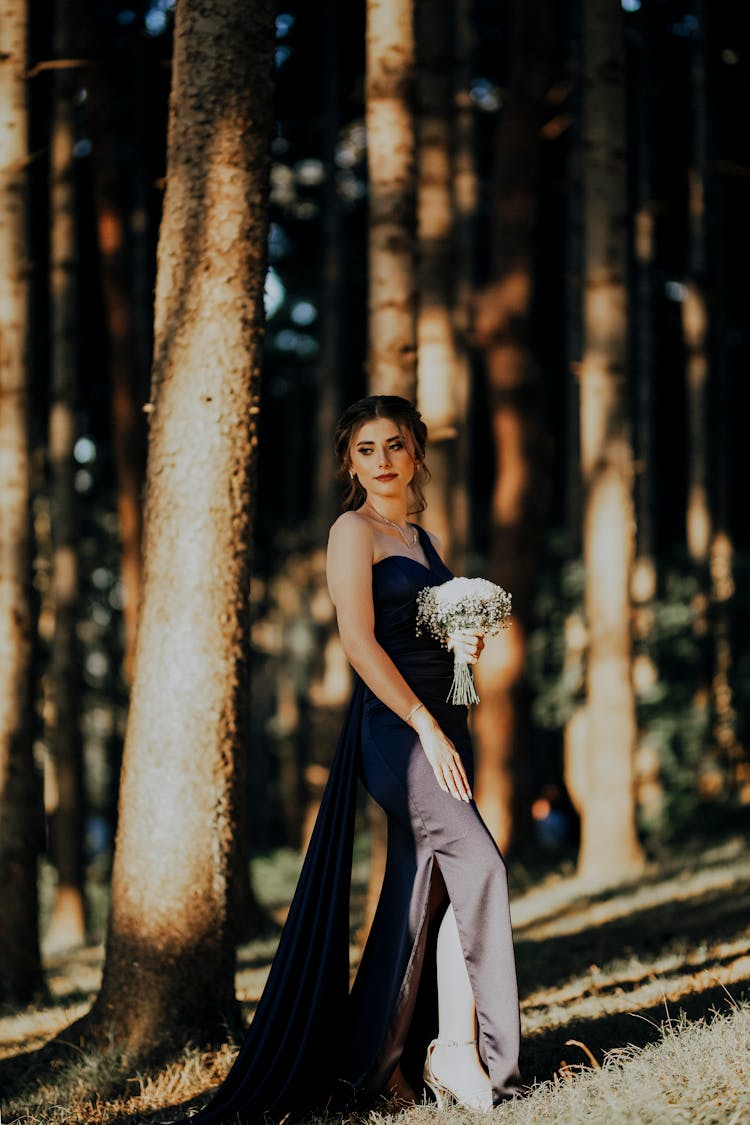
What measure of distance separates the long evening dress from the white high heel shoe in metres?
0.08

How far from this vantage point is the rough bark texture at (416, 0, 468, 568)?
10.5 meters

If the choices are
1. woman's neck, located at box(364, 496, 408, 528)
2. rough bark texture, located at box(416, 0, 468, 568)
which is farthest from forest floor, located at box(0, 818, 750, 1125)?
rough bark texture, located at box(416, 0, 468, 568)

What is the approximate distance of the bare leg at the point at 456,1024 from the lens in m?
4.98

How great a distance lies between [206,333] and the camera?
20.2 feet

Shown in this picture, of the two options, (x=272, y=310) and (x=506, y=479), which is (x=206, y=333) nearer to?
Result: (x=506, y=479)

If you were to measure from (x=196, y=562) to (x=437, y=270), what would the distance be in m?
5.72

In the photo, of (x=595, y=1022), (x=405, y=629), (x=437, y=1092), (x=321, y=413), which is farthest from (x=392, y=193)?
(x=321, y=413)

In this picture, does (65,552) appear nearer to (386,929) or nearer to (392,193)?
(392,193)

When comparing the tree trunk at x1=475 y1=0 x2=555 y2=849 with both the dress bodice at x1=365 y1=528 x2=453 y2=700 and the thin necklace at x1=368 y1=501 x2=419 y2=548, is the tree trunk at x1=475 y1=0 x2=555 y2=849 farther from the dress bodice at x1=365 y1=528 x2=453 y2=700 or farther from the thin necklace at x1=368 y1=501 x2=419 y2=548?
the dress bodice at x1=365 y1=528 x2=453 y2=700

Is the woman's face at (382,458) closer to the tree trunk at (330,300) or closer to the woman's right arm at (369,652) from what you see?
the woman's right arm at (369,652)

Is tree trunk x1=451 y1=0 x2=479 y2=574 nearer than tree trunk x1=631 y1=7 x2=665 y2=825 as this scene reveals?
Yes

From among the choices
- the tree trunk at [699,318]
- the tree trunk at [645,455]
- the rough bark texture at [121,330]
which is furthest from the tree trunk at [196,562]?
the tree trunk at [699,318]

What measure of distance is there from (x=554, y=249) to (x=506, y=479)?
914 cm

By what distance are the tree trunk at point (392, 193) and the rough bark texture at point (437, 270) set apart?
152cm
